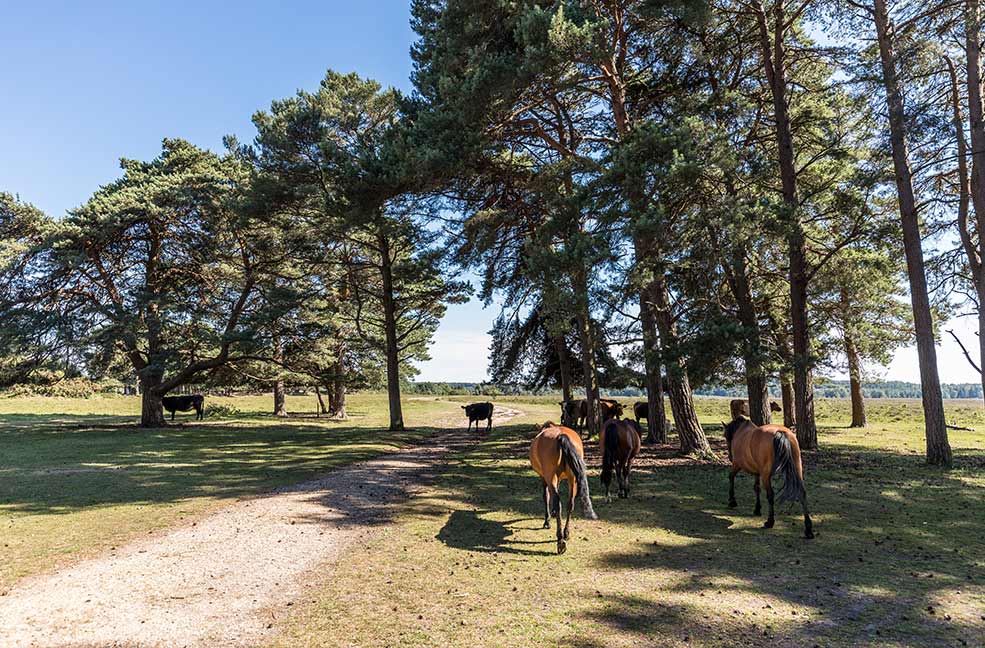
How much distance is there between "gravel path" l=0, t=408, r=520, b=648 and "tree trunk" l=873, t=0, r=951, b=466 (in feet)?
45.5

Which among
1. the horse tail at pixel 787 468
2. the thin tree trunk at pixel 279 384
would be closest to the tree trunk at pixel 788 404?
the horse tail at pixel 787 468

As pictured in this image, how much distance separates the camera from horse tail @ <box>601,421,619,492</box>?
30.6ft

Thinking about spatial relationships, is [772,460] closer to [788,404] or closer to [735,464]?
[735,464]

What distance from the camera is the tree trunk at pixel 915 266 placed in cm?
1242

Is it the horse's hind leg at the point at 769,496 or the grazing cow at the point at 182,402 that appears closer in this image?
the horse's hind leg at the point at 769,496

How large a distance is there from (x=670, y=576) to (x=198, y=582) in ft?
18.2

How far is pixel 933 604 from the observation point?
195 inches

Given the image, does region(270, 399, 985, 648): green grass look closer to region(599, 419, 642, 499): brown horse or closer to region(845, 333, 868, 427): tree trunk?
region(599, 419, 642, 499): brown horse

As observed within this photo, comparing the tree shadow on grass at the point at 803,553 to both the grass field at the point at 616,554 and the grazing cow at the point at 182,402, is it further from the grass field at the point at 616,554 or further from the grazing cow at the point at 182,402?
the grazing cow at the point at 182,402

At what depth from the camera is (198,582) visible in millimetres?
5664

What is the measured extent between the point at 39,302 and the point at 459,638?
2968cm

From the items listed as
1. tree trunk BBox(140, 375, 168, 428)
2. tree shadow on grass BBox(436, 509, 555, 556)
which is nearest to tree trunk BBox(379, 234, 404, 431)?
tree trunk BBox(140, 375, 168, 428)

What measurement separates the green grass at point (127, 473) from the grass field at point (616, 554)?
0.26 feet

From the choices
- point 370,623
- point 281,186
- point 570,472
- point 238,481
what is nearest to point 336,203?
point 281,186
